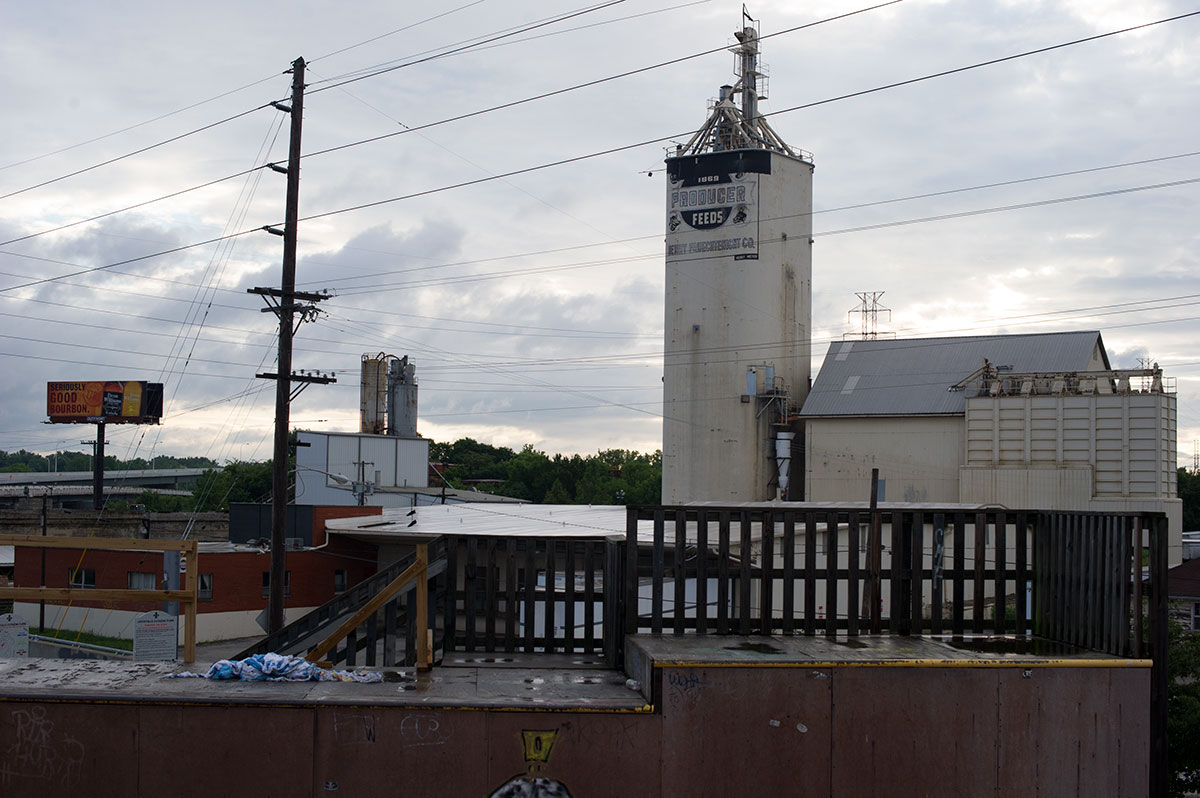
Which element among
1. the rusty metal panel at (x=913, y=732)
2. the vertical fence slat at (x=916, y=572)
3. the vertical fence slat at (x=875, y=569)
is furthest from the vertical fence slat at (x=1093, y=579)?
the vertical fence slat at (x=875, y=569)

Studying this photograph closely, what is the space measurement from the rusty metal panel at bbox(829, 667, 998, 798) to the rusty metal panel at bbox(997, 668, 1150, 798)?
23 centimetres

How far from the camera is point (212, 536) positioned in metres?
59.8

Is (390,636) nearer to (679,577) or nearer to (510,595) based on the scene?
(510,595)

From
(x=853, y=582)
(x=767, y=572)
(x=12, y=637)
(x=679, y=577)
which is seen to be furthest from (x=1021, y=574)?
(x=12, y=637)

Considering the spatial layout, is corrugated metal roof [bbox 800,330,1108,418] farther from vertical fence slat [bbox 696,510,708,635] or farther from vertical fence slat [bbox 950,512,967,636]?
vertical fence slat [bbox 696,510,708,635]

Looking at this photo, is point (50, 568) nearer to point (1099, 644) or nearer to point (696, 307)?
point (696, 307)

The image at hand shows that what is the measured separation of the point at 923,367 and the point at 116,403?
201 ft

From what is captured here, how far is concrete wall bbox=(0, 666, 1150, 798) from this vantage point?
9.01 meters

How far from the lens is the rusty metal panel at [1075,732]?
9.66 m

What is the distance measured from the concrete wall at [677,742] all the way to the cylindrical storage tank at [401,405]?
68.7 meters

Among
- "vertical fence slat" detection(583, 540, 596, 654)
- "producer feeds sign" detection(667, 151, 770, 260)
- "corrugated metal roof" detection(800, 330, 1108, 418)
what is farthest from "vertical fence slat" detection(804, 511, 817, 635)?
"producer feeds sign" detection(667, 151, 770, 260)

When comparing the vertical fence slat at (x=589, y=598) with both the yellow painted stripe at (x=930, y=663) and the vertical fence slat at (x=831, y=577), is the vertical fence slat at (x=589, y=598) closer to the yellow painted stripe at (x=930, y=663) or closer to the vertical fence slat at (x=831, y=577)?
the vertical fence slat at (x=831, y=577)

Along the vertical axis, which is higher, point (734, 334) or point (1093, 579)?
point (734, 334)

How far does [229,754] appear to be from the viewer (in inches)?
354
